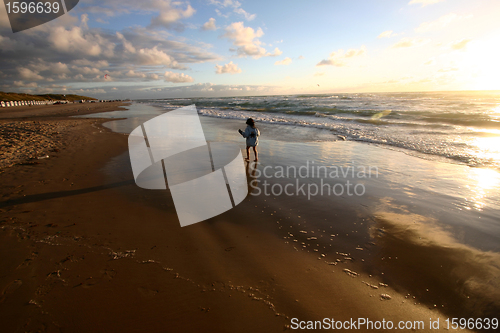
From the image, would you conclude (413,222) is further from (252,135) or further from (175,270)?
(252,135)

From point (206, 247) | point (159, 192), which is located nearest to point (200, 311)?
point (206, 247)

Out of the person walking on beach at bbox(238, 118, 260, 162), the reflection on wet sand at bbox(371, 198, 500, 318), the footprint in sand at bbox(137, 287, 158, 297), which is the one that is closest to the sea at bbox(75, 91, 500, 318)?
the reflection on wet sand at bbox(371, 198, 500, 318)

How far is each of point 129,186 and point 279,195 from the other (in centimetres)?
369

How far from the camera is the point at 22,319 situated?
6.74 ft

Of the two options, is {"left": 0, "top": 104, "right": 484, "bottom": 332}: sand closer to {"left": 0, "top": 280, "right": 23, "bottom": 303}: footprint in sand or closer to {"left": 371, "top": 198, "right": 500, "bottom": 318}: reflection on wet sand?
{"left": 0, "top": 280, "right": 23, "bottom": 303}: footprint in sand

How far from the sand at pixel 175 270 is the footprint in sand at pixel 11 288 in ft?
0.04

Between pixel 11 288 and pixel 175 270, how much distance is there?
1.71 m

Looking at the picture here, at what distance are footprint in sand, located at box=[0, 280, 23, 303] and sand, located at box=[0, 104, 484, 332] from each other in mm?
11

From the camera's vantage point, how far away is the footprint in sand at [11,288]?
2.28 m

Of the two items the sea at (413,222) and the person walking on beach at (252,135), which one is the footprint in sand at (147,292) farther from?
the person walking on beach at (252,135)

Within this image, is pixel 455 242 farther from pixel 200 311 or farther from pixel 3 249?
pixel 3 249

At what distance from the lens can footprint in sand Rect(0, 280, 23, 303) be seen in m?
2.28

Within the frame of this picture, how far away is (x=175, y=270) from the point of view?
8.99 feet

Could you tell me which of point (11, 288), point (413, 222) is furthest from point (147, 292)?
point (413, 222)
